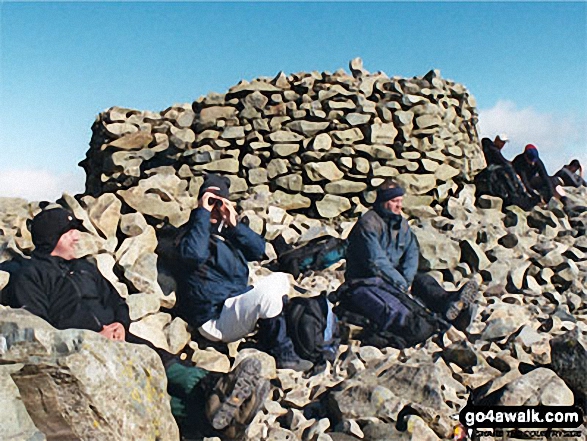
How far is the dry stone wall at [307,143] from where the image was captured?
1059cm

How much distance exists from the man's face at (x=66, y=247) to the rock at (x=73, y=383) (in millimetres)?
1670

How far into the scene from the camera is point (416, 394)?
5512 mm

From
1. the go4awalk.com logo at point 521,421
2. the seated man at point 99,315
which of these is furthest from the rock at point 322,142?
the go4awalk.com logo at point 521,421

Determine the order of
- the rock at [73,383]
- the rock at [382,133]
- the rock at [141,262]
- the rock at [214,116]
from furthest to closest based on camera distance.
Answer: the rock at [214,116] → the rock at [382,133] → the rock at [141,262] → the rock at [73,383]

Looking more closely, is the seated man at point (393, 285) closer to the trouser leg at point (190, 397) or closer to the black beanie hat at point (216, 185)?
the black beanie hat at point (216, 185)

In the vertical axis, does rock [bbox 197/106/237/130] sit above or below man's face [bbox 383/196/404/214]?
above

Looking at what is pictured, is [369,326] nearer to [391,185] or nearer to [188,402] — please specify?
[391,185]

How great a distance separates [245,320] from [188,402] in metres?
A: 1.39

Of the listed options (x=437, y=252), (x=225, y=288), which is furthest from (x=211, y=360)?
(x=437, y=252)

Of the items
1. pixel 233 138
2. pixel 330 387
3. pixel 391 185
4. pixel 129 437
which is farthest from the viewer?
pixel 233 138

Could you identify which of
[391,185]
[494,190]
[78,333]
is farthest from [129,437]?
[494,190]

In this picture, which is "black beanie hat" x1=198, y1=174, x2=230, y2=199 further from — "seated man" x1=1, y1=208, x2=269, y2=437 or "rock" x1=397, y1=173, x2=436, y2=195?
"rock" x1=397, y1=173, x2=436, y2=195

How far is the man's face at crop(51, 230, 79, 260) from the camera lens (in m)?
6.06

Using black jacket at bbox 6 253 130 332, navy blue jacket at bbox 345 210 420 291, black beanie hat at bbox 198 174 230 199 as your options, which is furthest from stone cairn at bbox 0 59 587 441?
black beanie hat at bbox 198 174 230 199
